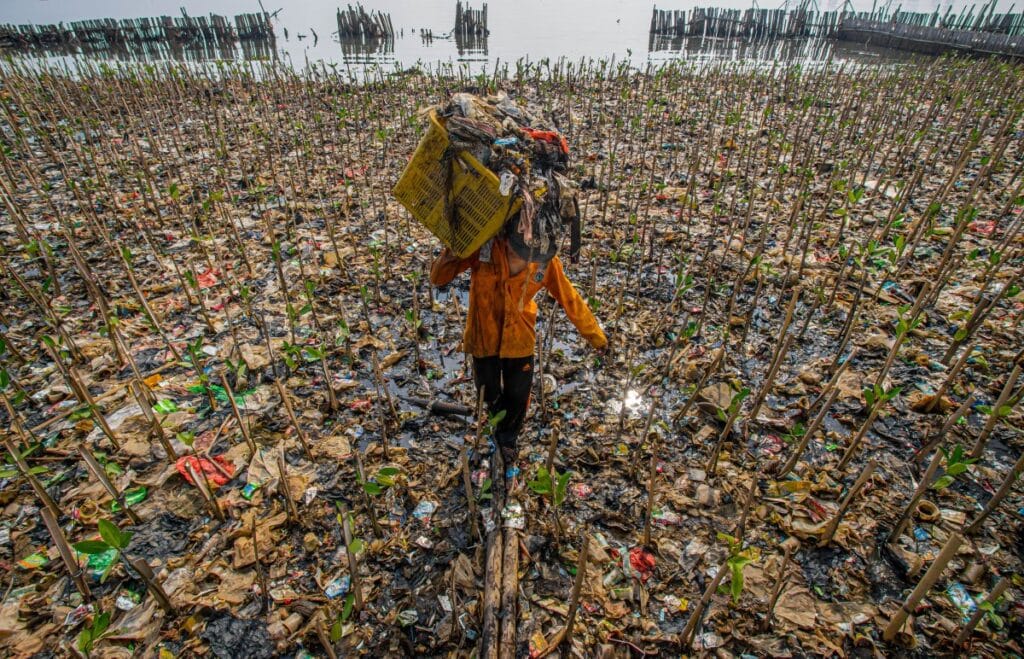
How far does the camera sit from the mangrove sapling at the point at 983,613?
1841mm

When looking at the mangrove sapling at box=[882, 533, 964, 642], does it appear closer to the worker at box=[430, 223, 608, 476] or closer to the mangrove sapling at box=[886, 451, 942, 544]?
the mangrove sapling at box=[886, 451, 942, 544]

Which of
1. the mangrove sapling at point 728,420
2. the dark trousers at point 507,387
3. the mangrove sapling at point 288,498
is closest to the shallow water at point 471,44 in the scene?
the dark trousers at point 507,387

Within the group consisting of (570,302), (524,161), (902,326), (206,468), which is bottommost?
(206,468)

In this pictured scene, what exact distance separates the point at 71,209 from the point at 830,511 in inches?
329

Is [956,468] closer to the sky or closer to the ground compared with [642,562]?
closer to the sky

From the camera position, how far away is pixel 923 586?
1.99 metres

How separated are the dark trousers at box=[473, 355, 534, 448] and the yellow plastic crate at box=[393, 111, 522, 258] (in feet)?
2.70

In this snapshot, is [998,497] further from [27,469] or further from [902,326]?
[27,469]

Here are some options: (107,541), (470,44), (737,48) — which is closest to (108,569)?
(107,541)

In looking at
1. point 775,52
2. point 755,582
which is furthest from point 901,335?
point 775,52

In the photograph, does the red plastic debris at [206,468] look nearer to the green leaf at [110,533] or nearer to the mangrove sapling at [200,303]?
the green leaf at [110,533]

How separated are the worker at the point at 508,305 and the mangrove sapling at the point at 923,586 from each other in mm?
1703

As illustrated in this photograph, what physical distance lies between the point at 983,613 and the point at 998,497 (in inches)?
23.8

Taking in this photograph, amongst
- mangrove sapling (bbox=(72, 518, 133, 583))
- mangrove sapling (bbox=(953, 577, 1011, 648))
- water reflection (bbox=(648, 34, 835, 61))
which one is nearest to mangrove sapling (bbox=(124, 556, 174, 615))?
mangrove sapling (bbox=(72, 518, 133, 583))
